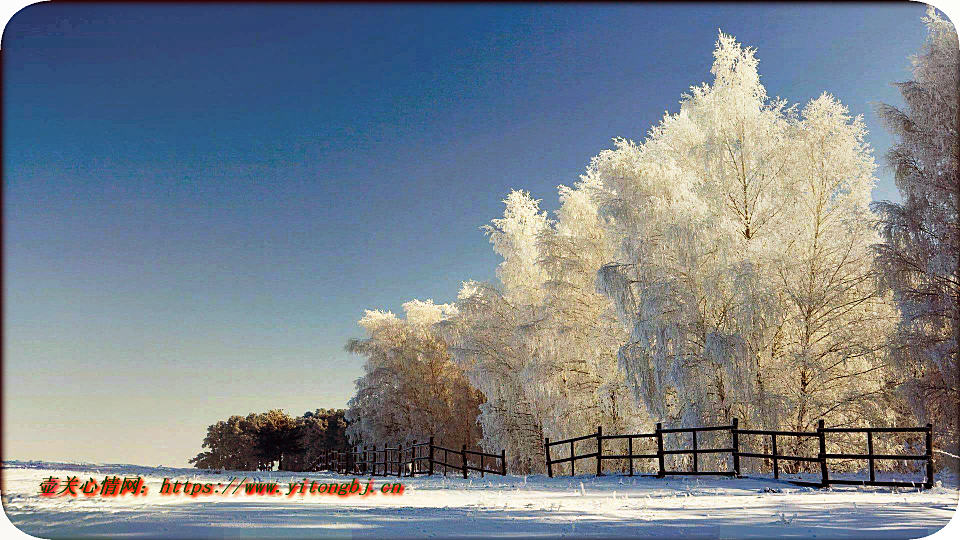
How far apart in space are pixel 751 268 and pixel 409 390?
70.5 feet

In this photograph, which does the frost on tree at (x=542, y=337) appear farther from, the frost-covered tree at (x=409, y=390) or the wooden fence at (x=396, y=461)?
the frost-covered tree at (x=409, y=390)

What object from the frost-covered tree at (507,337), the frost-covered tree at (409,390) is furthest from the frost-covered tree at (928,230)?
the frost-covered tree at (409,390)

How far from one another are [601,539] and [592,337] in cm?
1475

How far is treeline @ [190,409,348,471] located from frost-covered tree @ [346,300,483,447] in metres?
14.1

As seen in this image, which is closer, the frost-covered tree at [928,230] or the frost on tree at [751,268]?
the frost-covered tree at [928,230]

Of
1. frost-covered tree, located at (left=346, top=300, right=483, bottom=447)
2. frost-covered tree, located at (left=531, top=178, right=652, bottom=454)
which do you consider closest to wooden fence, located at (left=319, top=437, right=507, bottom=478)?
frost-covered tree, located at (left=346, top=300, right=483, bottom=447)

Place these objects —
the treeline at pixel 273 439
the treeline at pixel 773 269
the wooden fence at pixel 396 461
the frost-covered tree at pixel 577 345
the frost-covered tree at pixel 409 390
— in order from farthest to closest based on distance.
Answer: the treeline at pixel 273 439 < the frost-covered tree at pixel 409 390 < the wooden fence at pixel 396 461 < the frost-covered tree at pixel 577 345 < the treeline at pixel 773 269

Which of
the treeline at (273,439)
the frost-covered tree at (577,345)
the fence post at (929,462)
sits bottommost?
the treeline at (273,439)

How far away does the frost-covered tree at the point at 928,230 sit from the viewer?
36.6 ft

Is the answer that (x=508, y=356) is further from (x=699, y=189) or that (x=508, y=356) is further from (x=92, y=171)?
(x=92, y=171)

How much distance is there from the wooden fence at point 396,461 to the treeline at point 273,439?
14.8 meters

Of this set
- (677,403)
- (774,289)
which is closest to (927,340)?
(774,289)

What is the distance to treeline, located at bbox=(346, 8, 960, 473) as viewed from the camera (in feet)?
38.9

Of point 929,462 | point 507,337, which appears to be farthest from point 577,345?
point 929,462
